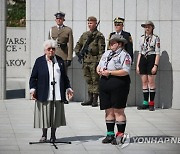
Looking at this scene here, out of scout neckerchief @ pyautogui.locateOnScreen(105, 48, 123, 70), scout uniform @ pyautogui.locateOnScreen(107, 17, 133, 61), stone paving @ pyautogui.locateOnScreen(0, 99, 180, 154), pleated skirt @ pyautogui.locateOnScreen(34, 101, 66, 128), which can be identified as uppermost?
scout uniform @ pyautogui.locateOnScreen(107, 17, 133, 61)

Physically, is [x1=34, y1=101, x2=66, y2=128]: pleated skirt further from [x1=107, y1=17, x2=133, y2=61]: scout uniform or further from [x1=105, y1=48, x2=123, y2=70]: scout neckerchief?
[x1=107, y1=17, x2=133, y2=61]: scout uniform

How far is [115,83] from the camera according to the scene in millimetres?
9984

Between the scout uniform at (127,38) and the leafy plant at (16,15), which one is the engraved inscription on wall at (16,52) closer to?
the leafy plant at (16,15)

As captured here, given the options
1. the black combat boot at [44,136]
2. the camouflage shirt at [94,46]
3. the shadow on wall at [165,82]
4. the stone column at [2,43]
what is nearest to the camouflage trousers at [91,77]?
the camouflage shirt at [94,46]

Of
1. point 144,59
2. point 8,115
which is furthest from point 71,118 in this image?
point 144,59

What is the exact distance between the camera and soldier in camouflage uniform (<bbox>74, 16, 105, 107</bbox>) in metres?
14.0

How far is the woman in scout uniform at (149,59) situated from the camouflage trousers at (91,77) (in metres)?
0.97

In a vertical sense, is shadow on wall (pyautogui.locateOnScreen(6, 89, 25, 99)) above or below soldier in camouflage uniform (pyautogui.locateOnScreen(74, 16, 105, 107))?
below

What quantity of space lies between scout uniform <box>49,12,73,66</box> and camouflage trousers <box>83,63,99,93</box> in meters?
0.43

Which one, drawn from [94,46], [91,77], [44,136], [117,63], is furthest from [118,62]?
[91,77]

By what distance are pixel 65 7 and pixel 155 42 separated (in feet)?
7.90

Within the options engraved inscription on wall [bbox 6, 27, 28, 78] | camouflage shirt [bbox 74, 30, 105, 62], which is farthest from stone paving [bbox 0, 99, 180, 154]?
engraved inscription on wall [bbox 6, 27, 28, 78]

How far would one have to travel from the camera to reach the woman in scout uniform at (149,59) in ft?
45.2

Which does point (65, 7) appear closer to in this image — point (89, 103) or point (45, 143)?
point (89, 103)
